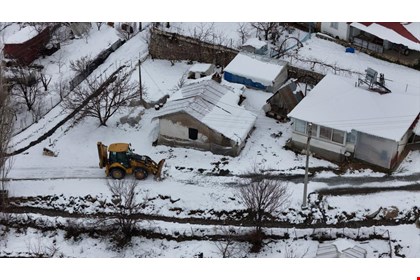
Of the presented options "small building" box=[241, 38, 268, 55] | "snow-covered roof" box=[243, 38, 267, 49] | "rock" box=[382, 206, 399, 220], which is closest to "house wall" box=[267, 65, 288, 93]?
"small building" box=[241, 38, 268, 55]

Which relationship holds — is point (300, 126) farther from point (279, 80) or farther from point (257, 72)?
point (257, 72)

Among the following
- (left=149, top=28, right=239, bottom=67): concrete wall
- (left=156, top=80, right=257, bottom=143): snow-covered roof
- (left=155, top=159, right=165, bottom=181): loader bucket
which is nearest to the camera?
(left=155, top=159, right=165, bottom=181): loader bucket

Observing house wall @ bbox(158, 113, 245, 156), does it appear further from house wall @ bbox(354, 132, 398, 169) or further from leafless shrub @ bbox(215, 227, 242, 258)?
house wall @ bbox(354, 132, 398, 169)

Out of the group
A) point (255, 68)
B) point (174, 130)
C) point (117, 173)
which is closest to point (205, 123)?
point (174, 130)

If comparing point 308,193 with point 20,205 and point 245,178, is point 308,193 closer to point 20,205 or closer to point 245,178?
point 245,178

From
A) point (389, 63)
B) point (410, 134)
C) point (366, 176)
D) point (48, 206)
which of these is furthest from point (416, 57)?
point (48, 206)

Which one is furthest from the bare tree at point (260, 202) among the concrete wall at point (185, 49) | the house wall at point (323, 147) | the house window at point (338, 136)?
the concrete wall at point (185, 49)
